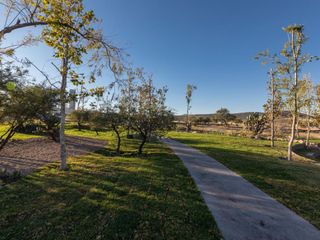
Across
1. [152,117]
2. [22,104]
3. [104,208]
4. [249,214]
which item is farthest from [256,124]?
[22,104]

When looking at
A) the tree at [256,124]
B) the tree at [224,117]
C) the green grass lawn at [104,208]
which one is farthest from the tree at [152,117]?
the tree at [224,117]

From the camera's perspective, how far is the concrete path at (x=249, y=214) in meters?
3.11

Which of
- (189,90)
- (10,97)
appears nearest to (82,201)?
(10,97)

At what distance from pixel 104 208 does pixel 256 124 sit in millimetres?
31796

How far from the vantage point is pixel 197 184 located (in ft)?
18.4

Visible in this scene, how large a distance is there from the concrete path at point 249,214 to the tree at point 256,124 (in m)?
26.8

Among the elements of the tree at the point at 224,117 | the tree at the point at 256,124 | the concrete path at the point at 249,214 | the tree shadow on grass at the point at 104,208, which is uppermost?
the tree at the point at 224,117

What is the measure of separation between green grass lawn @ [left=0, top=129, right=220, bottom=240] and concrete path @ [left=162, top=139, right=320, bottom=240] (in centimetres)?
31

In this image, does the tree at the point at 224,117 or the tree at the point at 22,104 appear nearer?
the tree at the point at 22,104

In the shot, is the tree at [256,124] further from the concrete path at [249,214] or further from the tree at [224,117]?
the tree at [224,117]

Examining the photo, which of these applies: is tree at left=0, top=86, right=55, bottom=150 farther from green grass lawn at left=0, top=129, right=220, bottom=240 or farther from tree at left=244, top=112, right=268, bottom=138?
tree at left=244, top=112, right=268, bottom=138

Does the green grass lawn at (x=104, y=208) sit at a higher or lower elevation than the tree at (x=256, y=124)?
lower

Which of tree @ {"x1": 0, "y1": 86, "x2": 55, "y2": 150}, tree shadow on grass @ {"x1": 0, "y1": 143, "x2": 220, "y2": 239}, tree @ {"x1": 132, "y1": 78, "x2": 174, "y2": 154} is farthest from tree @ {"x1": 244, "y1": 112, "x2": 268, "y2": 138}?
tree @ {"x1": 0, "y1": 86, "x2": 55, "y2": 150}

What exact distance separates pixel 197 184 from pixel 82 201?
3497mm
